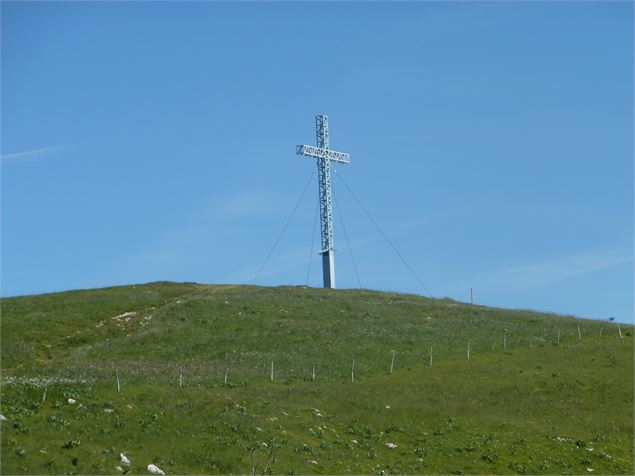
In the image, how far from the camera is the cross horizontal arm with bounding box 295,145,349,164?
89.6m

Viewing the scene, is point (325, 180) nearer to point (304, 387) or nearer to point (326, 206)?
point (326, 206)

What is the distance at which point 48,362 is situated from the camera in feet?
194

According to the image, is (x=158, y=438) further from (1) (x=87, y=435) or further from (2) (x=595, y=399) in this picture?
(2) (x=595, y=399)

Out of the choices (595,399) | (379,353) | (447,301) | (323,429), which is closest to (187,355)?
(379,353)

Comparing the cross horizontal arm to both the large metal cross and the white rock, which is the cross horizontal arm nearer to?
the large metal cross

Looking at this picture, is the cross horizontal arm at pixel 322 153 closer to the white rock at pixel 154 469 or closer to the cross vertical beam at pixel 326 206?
the cross vertical beam at pixel 326 206

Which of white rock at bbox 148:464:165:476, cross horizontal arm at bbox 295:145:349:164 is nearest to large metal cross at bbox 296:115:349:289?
cross horizontal arm at bbox 295:145:349:164

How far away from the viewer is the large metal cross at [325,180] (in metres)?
89.1

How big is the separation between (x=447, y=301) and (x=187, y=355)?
3816 cm

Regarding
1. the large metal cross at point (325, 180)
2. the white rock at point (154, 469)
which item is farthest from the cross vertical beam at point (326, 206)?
the white rock at point (154, 469)

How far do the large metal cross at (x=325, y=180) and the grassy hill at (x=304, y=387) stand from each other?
6550mm

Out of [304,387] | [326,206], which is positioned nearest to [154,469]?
[304,387]

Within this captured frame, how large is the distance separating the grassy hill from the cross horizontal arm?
1356cm

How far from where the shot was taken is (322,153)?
91.4 metres
